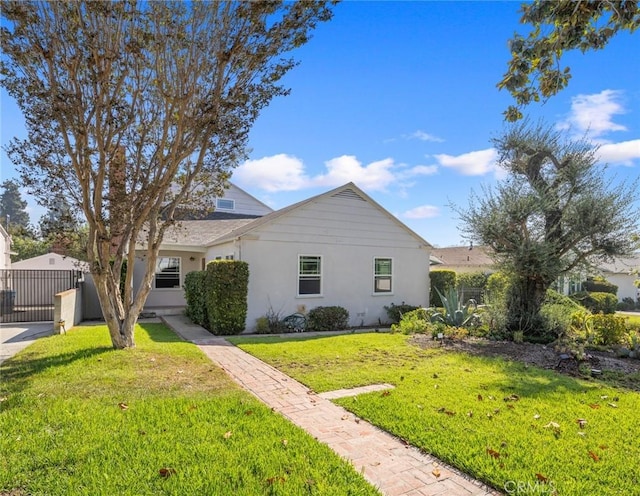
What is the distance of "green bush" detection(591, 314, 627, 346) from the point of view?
998cm

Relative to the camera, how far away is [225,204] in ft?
79.5

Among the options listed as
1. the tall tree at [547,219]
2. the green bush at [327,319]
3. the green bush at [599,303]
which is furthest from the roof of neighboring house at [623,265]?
the green bush at [327,319]

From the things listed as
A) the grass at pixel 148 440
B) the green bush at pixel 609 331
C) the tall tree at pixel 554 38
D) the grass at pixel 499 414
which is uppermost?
the tall tree at pixel 554 38

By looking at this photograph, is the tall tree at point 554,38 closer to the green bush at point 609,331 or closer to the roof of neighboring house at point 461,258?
the green bush at point 609,331

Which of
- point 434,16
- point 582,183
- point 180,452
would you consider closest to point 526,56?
point 434,16

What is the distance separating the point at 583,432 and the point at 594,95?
23.5 feet

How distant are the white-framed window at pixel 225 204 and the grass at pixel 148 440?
17.8m

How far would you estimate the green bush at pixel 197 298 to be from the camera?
12.5 metres

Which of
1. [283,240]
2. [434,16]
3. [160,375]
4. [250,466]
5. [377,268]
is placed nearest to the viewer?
[250,466]

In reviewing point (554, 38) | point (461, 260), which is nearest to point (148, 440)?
point (554, 38)

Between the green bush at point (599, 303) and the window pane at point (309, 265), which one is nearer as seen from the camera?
the window pane at point (309, 265)

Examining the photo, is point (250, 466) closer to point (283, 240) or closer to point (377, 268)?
point (283, 240)

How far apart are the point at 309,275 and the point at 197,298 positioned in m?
3.91

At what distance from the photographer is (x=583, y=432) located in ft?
14.1
